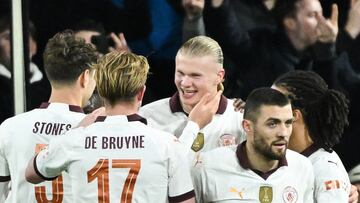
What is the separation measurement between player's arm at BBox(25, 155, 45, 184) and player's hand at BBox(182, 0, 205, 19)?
7.90 feet

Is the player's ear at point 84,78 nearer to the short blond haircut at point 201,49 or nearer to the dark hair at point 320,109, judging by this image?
the short blond haircut at point 201,49

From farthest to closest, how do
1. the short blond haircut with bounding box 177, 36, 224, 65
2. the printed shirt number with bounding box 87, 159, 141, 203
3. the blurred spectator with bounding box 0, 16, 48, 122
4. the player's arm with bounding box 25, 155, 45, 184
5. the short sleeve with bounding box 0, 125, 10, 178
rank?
the blurred spectator with bounding box 0, 16, 48, 122
the short blond haircut with bounding box 177, 36, 224, 65
the short sleeve with bounding box 0, 125, 10, 178
the player's arm with bounding box 25, 155, 45, 184
the printed shirt number with bounding box 87, 159, 141, 203

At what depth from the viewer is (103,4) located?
5.53m

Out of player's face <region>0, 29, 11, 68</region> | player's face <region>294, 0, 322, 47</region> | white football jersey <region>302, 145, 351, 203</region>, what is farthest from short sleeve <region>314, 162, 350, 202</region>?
player's face <region>0, 29, 11, 68</region>

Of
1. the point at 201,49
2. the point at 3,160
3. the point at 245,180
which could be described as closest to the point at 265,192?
the point at 245,180

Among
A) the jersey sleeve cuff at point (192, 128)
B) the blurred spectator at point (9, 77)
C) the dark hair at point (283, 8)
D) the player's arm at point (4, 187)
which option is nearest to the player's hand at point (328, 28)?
the dark hair at point (283, 8)

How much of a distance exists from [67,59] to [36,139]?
0.35 meters

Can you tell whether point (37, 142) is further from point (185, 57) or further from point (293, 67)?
point (293, 67)

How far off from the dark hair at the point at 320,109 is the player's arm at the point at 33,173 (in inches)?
45.8

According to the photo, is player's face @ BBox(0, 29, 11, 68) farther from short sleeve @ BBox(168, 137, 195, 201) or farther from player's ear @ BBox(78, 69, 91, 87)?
short sleeve @ BBox(168, 137, 195, 201)

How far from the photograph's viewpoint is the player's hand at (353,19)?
5.62 metres

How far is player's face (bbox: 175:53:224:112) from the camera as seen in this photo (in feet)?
12.5

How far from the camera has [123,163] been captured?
310 centimetres

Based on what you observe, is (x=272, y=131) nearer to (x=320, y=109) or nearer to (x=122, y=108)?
(x=320, y=109)
